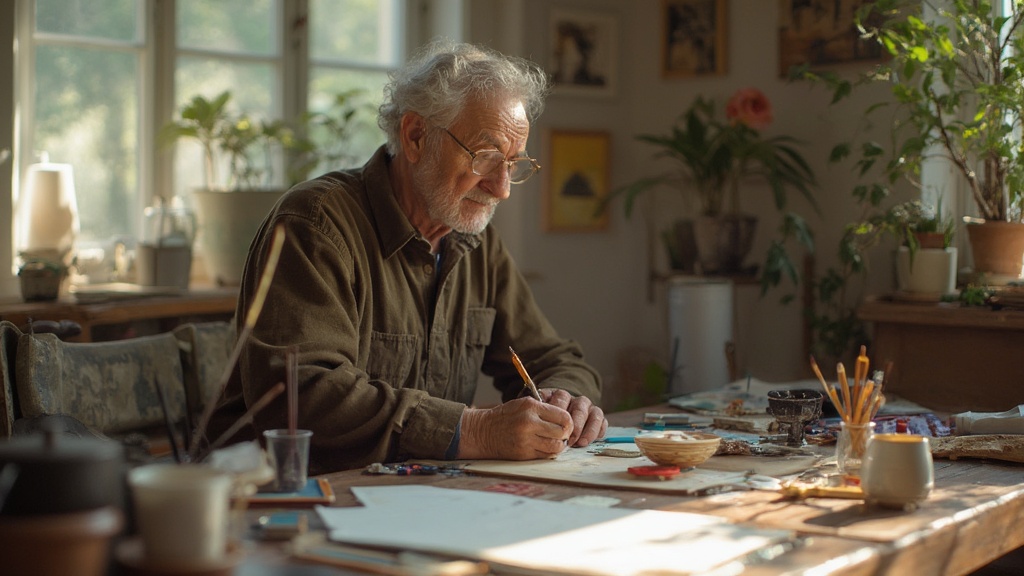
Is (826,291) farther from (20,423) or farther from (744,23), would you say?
(20,423)

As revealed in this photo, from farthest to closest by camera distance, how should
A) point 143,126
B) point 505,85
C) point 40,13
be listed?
1. point 143,126
2. point 40,13
3. point 505,85

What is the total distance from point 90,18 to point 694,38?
7.52 feet

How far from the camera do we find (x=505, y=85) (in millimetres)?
2428

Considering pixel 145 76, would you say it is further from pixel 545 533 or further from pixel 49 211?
pixel 545 533

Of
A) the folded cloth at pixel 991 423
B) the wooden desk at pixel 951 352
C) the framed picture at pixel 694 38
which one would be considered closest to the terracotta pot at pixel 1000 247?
the wooden desk at pixel 951 352

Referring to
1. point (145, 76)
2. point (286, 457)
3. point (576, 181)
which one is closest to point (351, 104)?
point (145, 76)

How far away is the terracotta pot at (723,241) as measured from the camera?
420 centimetres

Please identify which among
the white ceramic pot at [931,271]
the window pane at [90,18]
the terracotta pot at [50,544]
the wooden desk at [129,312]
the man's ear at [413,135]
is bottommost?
the terracotta pot at [50,544]

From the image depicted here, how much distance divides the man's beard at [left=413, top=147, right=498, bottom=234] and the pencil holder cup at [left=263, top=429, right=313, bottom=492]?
35.2 inches

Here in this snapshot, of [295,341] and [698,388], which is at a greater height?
[295,341]

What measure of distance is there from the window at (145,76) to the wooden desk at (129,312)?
50cm

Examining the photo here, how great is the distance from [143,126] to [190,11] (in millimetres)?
447

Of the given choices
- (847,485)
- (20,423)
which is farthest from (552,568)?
(20,423)

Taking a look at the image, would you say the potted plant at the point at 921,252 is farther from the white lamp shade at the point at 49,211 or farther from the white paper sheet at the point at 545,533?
the white lamp shade at the point at 49,211
